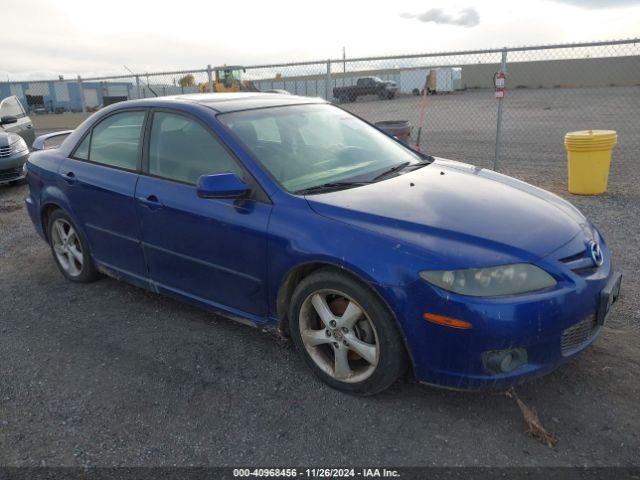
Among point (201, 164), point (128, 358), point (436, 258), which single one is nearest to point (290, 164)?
point (201, 164)

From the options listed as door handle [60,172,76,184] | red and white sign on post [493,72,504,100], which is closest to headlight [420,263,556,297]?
door handle [60,172,76,184]

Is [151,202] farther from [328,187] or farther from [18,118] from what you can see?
[18,118]

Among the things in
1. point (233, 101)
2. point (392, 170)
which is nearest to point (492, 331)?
point (392, 170)

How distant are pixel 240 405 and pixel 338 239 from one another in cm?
106

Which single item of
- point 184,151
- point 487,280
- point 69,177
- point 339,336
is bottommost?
point 339,336

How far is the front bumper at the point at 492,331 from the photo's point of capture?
2494 mm

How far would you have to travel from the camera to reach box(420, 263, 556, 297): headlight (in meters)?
2.53

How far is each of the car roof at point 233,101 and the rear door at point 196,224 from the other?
0.18m

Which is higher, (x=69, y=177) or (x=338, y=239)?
(x=69, y=177)

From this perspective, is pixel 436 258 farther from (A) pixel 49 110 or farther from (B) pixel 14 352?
(A) pixel 49 110

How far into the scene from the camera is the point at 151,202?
3672 millimetres

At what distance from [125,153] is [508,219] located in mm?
2731

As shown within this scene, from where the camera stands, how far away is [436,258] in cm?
258

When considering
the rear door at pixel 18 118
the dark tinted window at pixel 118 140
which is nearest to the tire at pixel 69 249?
the dark tinted window at pixel 118 140
